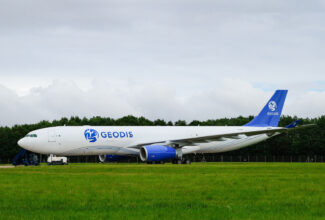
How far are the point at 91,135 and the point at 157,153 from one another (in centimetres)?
673

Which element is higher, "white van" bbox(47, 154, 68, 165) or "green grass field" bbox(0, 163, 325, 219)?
"white van" bbox(47, 154, 68, 165)

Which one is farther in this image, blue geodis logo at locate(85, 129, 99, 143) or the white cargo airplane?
blue geodis logo at locate(85, 129, 99, 143)

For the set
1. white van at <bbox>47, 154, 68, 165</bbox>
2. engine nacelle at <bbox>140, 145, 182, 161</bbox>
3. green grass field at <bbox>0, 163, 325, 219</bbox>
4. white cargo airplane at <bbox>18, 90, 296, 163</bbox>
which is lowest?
green grass field at <bbox>0, 163, 325, 219</bbox>

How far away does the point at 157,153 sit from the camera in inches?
2014

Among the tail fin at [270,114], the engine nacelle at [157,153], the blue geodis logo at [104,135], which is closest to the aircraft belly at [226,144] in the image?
the tail fin at [270,114]

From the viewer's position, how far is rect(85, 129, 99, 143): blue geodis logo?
5266cm

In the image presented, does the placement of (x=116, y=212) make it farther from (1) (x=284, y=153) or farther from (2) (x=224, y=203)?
(1) (x=284, y=153)

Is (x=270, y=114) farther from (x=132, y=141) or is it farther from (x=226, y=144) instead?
(x=132, y=141)

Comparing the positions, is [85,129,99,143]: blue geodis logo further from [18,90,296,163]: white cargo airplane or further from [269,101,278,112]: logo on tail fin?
[269,101,278,112]: logo on tail fin

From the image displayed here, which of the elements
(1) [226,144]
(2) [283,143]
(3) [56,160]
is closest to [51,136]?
(3) [56,160]

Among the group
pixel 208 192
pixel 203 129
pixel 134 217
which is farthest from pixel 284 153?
pixel 134 217

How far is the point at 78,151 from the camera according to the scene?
52688mm

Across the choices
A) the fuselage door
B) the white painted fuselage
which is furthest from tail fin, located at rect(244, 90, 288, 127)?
the fuselage door

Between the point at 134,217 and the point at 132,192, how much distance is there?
19.2ft
